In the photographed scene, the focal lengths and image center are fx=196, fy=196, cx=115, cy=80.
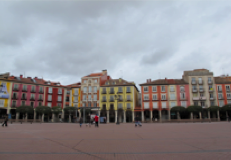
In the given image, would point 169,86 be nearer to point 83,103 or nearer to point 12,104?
point 83,103

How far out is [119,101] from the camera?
59031 millimetres

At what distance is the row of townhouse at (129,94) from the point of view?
2190 inches

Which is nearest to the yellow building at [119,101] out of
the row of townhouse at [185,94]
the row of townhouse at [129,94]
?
the row of townhouse at [129,94]

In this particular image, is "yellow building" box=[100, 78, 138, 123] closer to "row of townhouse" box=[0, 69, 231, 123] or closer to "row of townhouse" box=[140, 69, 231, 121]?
"row of townhouse" box=[0, 69, 231, 123]

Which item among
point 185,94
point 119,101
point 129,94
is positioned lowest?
point 119,101

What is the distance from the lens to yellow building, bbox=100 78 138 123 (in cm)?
5797

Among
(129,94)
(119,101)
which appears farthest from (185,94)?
(119,101)

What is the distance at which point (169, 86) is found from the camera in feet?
190

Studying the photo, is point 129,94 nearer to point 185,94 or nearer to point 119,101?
point 119,101

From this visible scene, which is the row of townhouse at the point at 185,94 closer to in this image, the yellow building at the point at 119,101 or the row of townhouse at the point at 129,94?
the row of townhouse at the point at 129,94

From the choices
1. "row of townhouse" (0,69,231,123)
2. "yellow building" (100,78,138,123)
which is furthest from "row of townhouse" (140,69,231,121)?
"yellow building" (100,78,138,123)

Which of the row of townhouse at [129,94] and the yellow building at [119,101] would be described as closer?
the row of townhouse at [129,94]

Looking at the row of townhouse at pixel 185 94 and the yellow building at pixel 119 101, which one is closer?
the row of townhouse at pixel 185 94

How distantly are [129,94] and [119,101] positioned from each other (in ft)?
12.1
